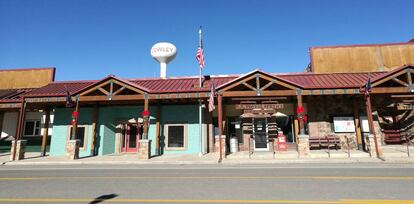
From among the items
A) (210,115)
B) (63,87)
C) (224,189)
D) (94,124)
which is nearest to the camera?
(224,189)

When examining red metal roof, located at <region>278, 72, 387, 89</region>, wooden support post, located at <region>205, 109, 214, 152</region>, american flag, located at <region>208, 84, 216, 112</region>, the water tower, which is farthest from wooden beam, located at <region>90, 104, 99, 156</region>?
Answer: red metal roof, located at <region>278, 72, 387, 89</region>

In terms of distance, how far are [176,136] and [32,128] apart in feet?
40.2

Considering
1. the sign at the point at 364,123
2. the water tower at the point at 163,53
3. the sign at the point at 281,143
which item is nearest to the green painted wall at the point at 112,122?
the sign at the point at 281,143

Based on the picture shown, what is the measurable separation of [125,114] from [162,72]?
237 inches

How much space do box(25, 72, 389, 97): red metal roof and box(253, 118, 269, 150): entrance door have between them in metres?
3.28

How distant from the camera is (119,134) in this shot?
17.5 meters

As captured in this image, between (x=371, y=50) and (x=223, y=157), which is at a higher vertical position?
(x=371, y=50)

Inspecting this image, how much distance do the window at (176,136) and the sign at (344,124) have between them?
981 cm

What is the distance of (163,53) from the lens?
22.1 m

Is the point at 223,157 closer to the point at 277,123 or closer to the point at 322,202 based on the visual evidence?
the point at 277,123

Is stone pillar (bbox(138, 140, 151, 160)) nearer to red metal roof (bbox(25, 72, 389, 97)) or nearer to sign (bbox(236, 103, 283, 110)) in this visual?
red metal roof (bbox(25, 72, 389, 97))

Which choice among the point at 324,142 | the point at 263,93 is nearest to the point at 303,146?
the point at 324,142

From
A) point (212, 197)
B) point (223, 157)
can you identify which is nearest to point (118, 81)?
point (223, 157)

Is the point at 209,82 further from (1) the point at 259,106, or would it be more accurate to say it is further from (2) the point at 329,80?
(2) the point at 329,80
